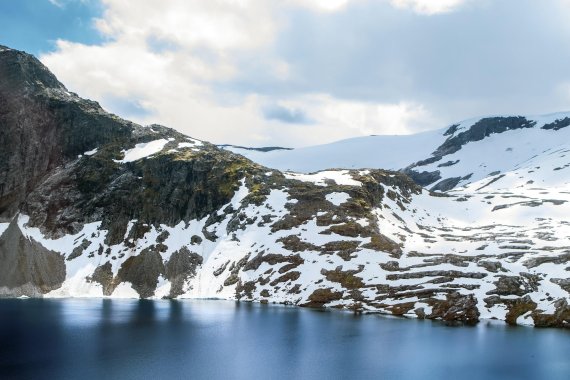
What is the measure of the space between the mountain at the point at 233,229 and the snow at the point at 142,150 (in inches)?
34.1

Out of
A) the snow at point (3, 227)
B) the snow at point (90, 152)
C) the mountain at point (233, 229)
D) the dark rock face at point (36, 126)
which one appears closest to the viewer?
the mountain at point (233, 229)

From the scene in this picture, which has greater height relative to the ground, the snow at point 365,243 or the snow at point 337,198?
the snow at point 337,198

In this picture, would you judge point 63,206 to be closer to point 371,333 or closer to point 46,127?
point 46,127

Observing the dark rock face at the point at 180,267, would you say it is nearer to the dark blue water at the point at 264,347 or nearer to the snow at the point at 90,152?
the dark blue water at the point at 264,347

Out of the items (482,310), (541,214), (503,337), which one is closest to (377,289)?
(482,310)

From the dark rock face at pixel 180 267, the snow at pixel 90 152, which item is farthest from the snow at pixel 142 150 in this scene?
the dark rock face at pixel 180 267

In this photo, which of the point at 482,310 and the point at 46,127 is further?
the point at 46,127

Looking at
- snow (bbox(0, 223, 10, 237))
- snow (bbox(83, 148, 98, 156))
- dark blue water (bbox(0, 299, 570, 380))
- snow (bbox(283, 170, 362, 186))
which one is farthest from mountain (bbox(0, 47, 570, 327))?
dark blue water (bbox(0, 299, 570, 380))

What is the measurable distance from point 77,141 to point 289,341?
132224mm

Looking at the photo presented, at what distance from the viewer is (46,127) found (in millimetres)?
181250

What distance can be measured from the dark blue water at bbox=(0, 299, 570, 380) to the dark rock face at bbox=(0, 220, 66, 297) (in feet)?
125

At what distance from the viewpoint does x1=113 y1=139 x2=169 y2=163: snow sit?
17761 cm

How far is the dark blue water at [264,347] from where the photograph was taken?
56.5m

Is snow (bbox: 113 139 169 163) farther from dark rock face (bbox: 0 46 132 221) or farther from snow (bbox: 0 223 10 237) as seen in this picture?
snow (bbox: 0 223 10 237)
